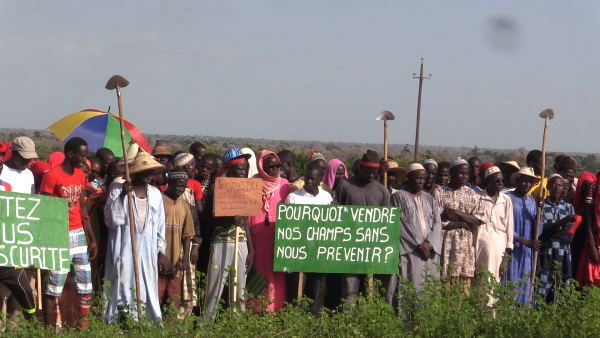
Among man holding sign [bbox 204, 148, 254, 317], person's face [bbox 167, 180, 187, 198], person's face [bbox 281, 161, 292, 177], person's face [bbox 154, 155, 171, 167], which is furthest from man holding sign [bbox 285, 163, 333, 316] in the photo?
person's face [bbox 154, 155, 171, 167]

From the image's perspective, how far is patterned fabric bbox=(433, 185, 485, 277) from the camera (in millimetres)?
8648

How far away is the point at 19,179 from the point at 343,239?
3.40 metres

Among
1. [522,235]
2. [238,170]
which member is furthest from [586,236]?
[238,170]

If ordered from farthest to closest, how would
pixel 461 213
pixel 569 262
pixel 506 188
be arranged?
pixel 506 188
pixel 569 262
pixel 461 213

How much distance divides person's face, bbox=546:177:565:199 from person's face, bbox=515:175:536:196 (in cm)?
28

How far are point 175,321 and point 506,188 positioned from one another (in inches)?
214

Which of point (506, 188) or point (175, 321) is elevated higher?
point (506, 188)

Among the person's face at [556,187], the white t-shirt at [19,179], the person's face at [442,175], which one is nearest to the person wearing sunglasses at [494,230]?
the person's face at [556,187]

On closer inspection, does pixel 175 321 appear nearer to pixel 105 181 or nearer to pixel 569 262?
pixel 105 181

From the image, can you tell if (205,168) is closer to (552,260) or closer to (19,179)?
(19,179)

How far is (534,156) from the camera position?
10.9 m

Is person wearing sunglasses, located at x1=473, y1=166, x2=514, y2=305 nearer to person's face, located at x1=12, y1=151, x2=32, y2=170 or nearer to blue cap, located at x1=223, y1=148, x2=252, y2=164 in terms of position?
blue cap, located at x1=223, y1=148, x2=252, y2=164

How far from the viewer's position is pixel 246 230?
8.20 metres

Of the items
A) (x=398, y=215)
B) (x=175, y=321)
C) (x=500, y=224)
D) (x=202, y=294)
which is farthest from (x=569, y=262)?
(x=175, y=321)
